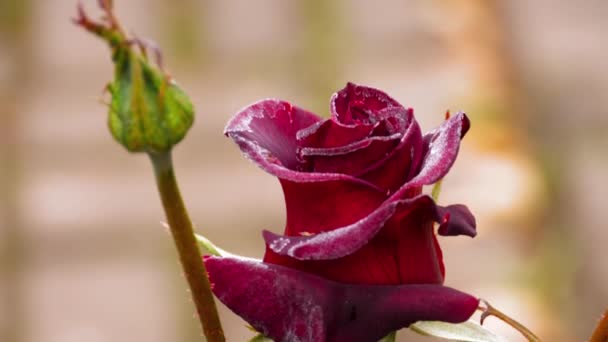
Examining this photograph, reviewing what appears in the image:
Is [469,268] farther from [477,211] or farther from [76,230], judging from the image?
[76,230]

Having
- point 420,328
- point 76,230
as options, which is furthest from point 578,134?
point 420,328

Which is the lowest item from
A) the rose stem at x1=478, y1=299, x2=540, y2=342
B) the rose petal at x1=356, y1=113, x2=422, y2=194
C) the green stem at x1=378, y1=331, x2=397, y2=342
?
the green stem at x1=378, y1=331, x2=397, y2=342

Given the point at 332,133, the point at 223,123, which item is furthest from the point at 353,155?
the point at 223,123

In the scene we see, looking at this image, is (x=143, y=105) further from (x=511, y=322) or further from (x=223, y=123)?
(x=223, y=123)

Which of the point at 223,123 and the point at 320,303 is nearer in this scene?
the point at 320,303

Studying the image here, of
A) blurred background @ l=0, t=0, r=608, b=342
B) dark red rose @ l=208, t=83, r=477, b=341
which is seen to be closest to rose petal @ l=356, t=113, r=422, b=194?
dark red rose @ l=208, t=83, r=477, b=341

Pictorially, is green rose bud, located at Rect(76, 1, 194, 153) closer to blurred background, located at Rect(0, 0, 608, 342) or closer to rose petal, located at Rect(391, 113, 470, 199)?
rose petal, located at Rect(391, 113, 470, 199)
